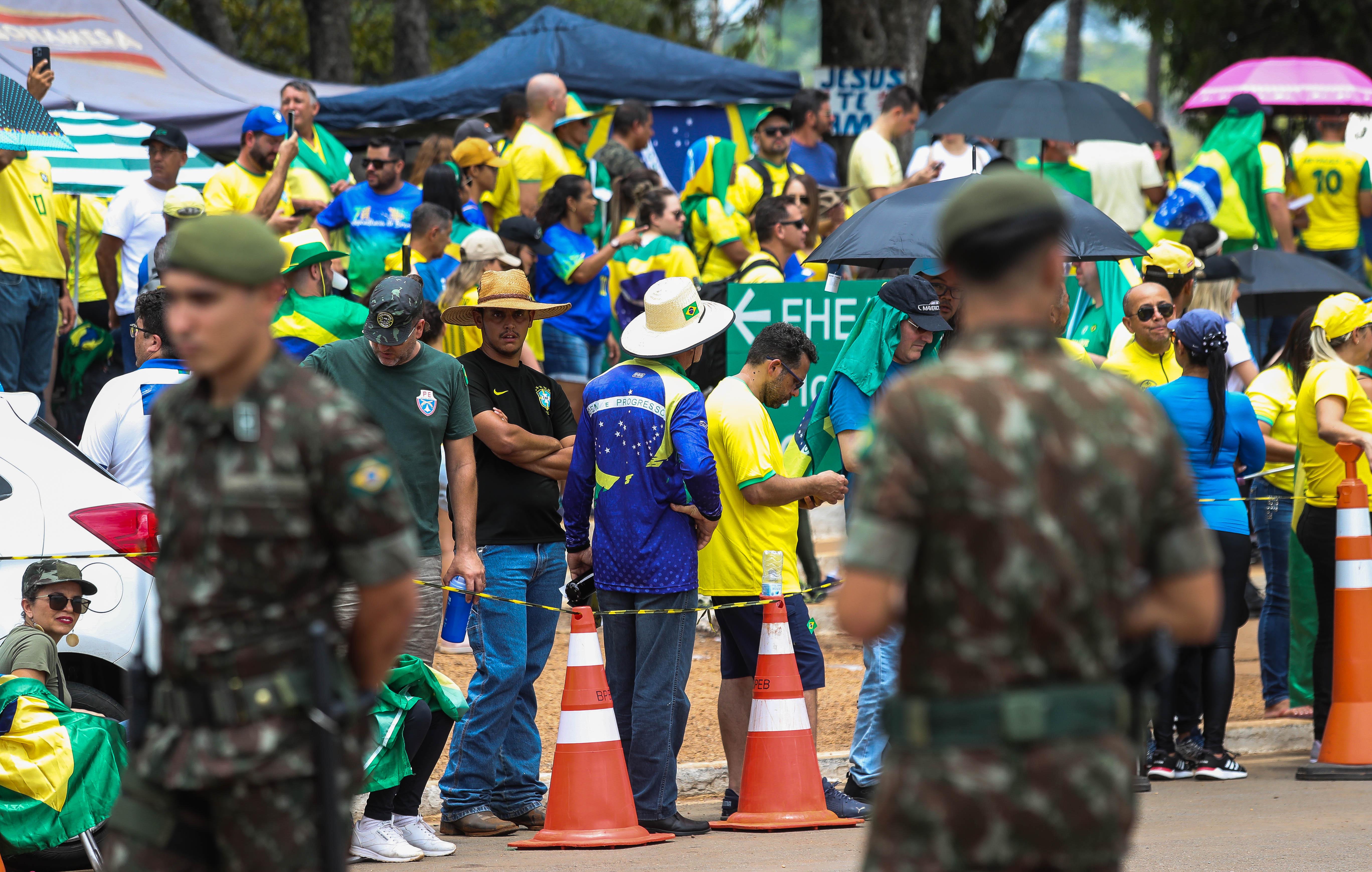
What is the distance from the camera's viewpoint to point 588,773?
712 cm

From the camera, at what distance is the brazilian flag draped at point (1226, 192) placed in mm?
13117

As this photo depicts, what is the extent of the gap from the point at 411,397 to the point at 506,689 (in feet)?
4.32

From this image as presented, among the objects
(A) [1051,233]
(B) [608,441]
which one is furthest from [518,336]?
(A) [1051,233]

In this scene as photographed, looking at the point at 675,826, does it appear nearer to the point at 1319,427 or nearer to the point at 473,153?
the point at 1319,427

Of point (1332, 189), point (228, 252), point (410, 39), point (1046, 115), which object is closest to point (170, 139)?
point (1046, 115)

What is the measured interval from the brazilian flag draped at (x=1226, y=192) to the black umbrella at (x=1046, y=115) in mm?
1555

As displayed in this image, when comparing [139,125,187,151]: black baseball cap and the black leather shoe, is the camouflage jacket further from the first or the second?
[139,125,187,151]: black baseball cap

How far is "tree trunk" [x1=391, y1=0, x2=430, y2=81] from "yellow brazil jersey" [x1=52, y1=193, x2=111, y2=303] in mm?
11660

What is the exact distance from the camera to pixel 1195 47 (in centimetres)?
2712

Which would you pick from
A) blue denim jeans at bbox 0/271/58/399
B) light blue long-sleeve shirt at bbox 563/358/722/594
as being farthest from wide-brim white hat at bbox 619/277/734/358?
blue denim jeans at bbox 0/271/58/399

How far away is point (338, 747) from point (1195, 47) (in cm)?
2595

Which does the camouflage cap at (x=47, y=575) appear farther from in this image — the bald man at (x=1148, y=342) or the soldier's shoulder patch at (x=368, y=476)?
the bald man at (x=1148, y=342)

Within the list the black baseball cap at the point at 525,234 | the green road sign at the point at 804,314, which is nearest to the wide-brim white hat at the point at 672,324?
the green road sign at the point at 804,314

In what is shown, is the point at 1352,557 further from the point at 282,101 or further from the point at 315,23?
the point at 315,23
